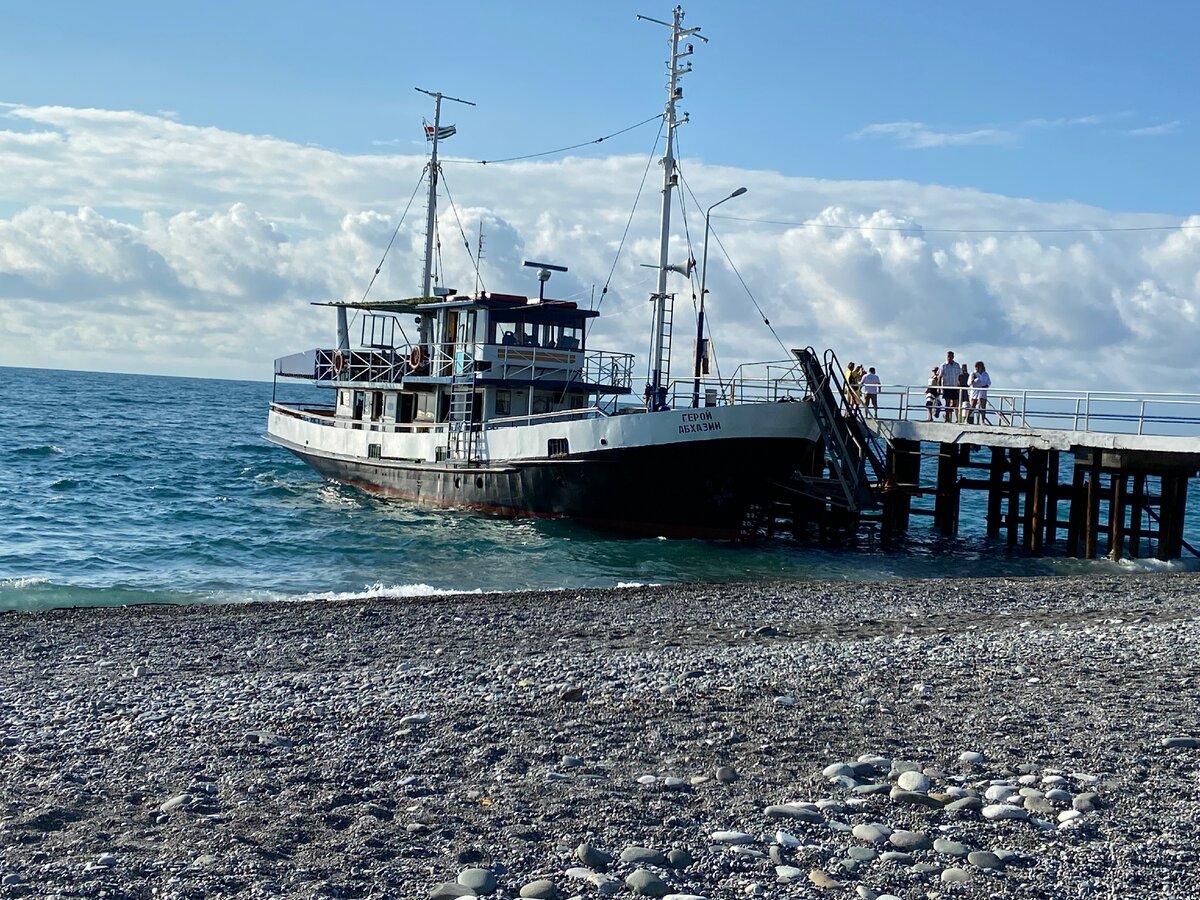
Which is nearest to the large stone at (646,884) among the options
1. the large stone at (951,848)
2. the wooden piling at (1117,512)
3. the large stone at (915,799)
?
the large stone at (951,848)

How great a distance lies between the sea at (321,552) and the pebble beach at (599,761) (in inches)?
239

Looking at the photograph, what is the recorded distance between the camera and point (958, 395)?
2859 cm

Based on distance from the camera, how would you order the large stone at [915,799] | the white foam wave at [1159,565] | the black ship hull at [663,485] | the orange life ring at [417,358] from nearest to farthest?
the large stone at [915,799] → the white foam wave at [1159,565] → the black ship hull at [663,485] → the orange life ring at [417,358]

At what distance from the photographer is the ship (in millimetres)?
25953

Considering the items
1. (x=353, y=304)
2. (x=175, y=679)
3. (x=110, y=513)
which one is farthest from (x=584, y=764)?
(x=353, y=304)

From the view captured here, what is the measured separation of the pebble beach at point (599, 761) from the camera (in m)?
6.05

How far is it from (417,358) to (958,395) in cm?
1423

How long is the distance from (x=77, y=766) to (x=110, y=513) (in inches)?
884

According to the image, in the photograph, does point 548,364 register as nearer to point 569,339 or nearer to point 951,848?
point 569,339

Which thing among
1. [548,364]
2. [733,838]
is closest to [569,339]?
[548,364]

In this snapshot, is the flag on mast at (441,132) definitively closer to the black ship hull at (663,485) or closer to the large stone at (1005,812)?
the black ship hull at (663,485)

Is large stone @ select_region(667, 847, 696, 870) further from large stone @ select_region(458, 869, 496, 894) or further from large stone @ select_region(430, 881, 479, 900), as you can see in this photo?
large stone @ select_region(430, 881, 479, 900)

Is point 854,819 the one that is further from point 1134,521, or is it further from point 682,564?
point 1134,521

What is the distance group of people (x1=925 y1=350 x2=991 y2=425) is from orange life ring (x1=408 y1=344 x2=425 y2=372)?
43.8 feet
